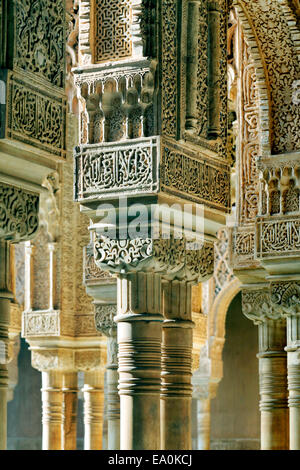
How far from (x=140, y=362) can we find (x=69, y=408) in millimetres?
6393

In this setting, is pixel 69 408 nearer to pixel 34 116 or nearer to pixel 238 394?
pixel 238 394

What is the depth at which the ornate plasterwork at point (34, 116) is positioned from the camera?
4629 millimetres

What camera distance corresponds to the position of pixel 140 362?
5855 millimetres

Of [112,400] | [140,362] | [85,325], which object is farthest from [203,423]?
[140,362]

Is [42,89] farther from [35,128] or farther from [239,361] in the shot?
[239,361]

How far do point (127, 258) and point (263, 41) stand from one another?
253cm

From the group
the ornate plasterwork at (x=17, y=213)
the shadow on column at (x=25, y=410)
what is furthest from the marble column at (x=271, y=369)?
the shadow on column at (x=25, y=410)

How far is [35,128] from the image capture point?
15.7 ft

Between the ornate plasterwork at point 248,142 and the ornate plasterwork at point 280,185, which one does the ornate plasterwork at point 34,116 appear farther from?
the ornate plasterwork at point 248,142

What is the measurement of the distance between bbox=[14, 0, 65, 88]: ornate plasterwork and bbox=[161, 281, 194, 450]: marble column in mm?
1972

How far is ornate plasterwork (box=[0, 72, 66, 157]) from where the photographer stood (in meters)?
4.63

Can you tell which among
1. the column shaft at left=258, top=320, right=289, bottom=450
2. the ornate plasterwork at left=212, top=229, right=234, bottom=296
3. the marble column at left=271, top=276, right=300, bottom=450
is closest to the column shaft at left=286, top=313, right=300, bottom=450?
the marble column at left=271, top=276, right=300, bottom=450

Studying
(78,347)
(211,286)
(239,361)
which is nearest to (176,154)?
(78,347)
